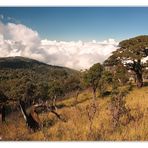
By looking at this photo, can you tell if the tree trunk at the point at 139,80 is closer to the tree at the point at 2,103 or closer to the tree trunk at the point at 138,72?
the tree trunk at the point at 138,72

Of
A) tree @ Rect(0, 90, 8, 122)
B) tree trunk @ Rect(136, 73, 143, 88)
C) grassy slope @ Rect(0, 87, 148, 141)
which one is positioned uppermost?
tree trunk @ Rect(136, 73, 143, 88)

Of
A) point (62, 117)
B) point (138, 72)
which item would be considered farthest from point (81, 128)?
point (138, 72)

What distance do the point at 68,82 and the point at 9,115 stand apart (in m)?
7.24

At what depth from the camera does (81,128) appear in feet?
20.7

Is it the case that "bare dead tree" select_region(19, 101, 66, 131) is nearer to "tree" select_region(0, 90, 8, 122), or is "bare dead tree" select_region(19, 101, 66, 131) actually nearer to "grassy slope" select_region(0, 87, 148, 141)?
"grassy slope" select_region(0, 87, 148, 141)

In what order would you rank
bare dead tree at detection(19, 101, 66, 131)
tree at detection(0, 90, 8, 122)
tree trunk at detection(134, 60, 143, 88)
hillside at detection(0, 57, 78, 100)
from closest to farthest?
bare dead tree at detection(19, 101, 66, 131)
tree at detection(0, 90, 8, 122)
hillside at detection(0, 57, 78, 100)
tree trunk at detection(134, 60, 143, 88)

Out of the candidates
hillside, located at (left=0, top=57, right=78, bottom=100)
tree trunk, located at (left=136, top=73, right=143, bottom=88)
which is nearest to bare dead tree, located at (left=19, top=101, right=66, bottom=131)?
hillside, located at (left=0, top=57, right=78, bottom=100)

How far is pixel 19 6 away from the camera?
6754 millimetres

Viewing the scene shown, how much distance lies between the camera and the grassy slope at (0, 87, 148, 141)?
19.7 ft

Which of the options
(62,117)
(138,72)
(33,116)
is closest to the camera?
(33,116)

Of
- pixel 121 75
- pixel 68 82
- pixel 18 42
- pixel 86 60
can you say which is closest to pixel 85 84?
pixel 121 75

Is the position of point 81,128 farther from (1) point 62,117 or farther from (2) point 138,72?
(2) point 138,72

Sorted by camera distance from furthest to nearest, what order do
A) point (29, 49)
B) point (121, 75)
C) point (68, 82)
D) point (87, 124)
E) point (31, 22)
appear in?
point (68, 82) → point (121, 75) → point (29, 49) → point (31, 22) → point (87, 124)
